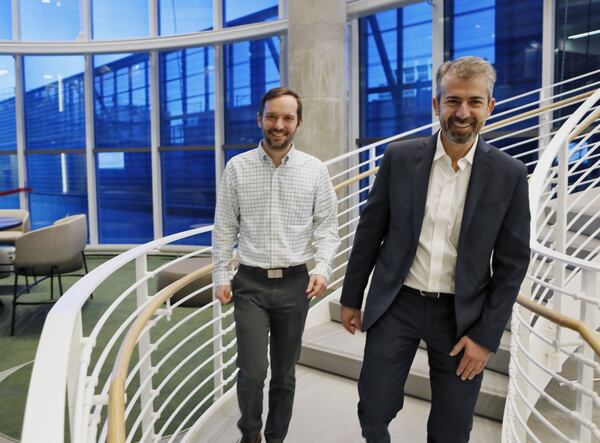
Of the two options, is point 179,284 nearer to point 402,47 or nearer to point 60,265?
point 60,265

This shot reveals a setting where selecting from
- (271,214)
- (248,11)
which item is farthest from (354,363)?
(248,11)

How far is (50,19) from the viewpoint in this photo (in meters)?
8.20

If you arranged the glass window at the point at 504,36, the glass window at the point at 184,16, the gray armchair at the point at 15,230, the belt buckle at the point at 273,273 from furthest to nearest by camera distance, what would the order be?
the glass window at the point at 184,16, the gray armchair at the point at 15,230, the glass window at the point at 504,36, the belt buckle at the point at 273,273

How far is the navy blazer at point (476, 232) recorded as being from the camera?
142 cm

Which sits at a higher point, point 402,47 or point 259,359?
point 402,47

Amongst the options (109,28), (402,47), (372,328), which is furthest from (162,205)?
(372,328)

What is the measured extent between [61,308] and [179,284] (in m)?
1.09

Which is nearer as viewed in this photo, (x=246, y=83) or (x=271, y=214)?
(x=271, y=214)

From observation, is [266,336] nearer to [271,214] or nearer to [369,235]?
[271,214]

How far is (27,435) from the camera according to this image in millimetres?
735

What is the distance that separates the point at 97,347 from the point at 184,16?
5316mm

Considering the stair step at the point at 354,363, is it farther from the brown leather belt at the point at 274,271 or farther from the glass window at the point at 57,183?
the glass window at the point at 57,183

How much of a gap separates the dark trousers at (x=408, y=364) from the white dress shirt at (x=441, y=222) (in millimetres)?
57

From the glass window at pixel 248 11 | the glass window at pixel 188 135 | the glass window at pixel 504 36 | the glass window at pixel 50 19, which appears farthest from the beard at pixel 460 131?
the glass window at pixel 50 19
